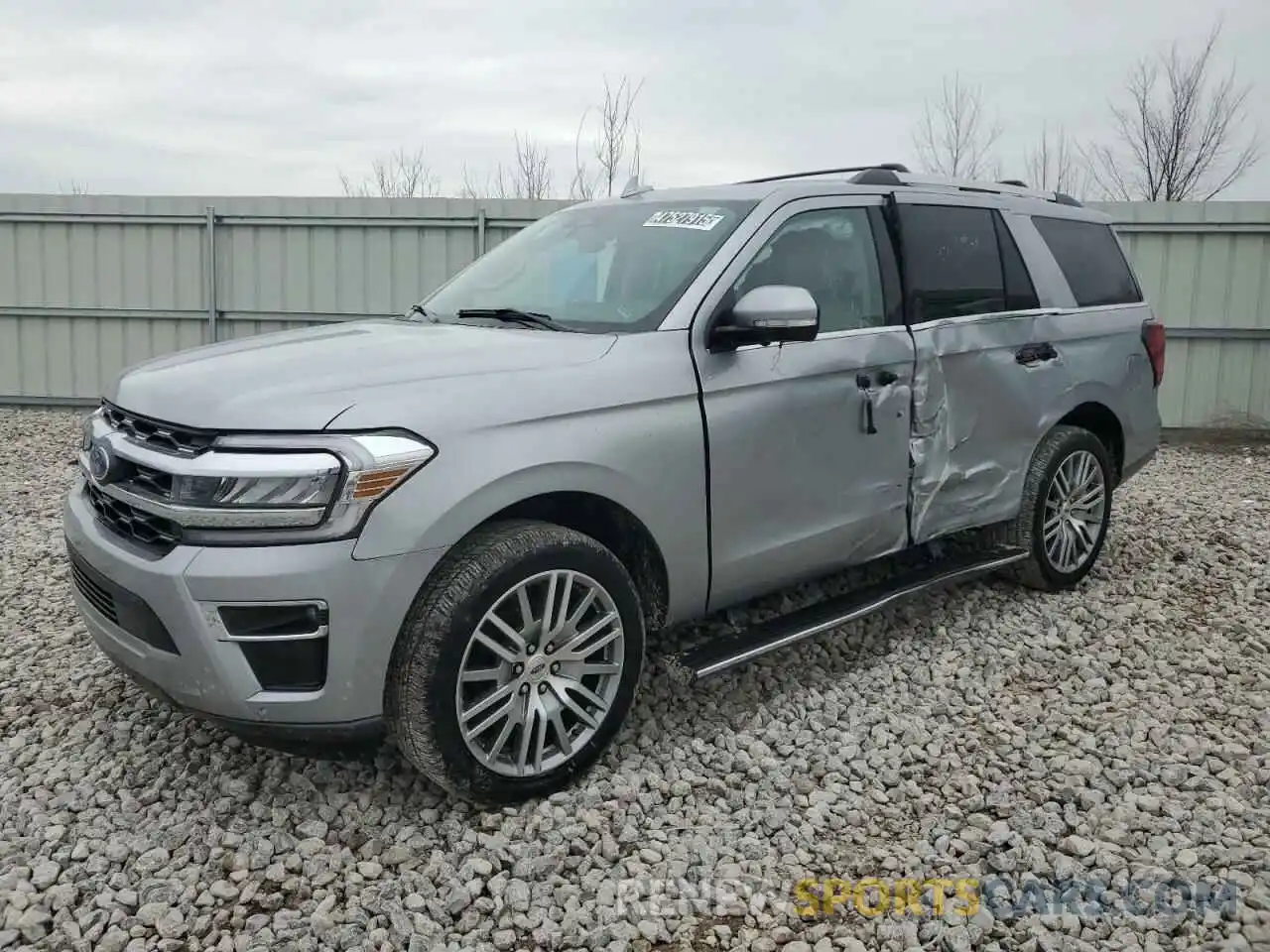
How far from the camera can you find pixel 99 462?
3.05 m

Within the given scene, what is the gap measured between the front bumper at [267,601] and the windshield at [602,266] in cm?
123

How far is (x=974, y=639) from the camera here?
4.59 m

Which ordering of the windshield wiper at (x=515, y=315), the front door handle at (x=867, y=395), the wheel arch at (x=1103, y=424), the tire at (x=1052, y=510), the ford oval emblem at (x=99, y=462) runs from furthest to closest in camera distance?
the wheel arch at (x=1103, y=424) → the tire at (x=1052, y=510) → the front door handle at (x=867, y=395) → the windshield wiper at (x=515, y=315) → the ford oval emblem at (x=99, y=462)

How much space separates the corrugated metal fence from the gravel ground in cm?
745

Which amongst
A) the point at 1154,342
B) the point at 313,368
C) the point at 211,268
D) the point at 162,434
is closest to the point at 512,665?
the point at 313,368

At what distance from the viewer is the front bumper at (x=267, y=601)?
2.62 metres

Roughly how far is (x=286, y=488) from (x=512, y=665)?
0.81m

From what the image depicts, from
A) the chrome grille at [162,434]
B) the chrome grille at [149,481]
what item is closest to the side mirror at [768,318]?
the chrome grille at [162,434]

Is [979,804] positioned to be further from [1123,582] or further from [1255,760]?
[1123,582]

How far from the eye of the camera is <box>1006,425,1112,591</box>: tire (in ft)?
15.9

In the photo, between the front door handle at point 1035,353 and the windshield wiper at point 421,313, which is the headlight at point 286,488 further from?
the front door handle at point 1035,353

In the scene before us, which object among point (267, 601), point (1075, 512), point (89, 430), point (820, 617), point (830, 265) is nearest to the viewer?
point (267, 601)

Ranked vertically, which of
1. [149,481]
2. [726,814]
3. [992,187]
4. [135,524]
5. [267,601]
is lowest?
[726,814]

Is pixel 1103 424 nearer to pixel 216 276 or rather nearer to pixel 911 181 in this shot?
pixel 911 181
